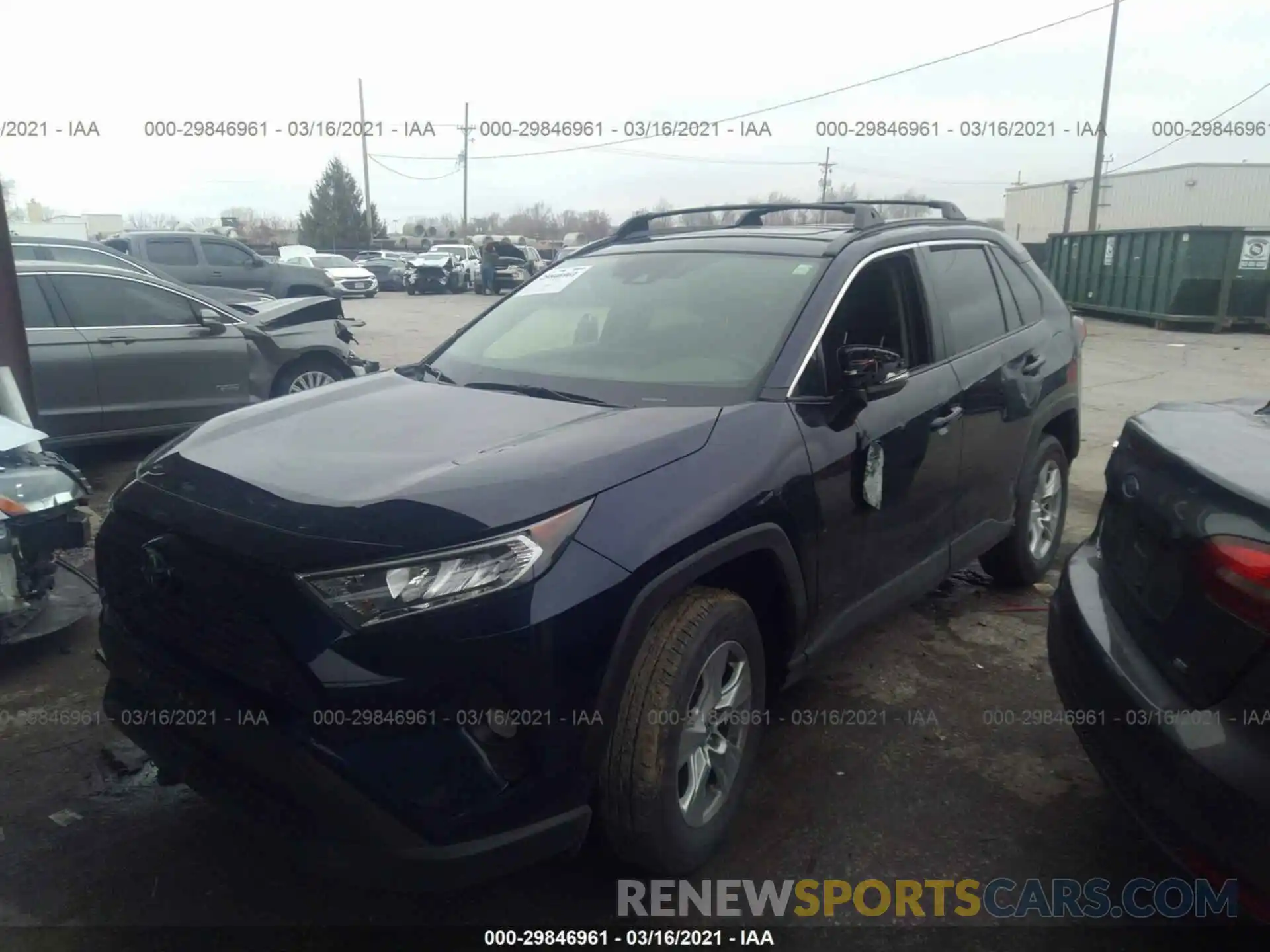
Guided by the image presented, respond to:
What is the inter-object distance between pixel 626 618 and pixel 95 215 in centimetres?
6731

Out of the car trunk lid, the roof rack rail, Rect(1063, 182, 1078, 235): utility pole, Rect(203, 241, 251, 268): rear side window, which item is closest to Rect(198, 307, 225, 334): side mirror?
the roof rack rail

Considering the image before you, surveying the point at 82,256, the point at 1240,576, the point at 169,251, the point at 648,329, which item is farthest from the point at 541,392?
the point at 169,251

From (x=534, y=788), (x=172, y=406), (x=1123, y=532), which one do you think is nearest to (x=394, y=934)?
(x=534, y=788)

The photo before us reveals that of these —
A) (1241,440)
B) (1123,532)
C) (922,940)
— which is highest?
(1241,440)

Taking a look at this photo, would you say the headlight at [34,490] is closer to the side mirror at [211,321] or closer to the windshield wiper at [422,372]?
the windshield wiper at [422,372]

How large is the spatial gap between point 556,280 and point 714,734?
6.87 feet

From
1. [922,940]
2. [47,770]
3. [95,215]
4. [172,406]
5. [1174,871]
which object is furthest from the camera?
[95,215]

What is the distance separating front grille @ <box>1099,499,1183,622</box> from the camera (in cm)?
235

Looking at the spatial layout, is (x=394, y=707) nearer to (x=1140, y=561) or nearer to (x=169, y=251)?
(x=1140, y=561)

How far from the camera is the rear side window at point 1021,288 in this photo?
4570 mm

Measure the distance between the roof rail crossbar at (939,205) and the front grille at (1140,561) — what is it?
73.3 inches

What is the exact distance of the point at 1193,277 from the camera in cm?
1964

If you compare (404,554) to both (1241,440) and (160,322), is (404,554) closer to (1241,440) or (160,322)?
(1241,440)

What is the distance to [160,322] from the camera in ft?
24.3
